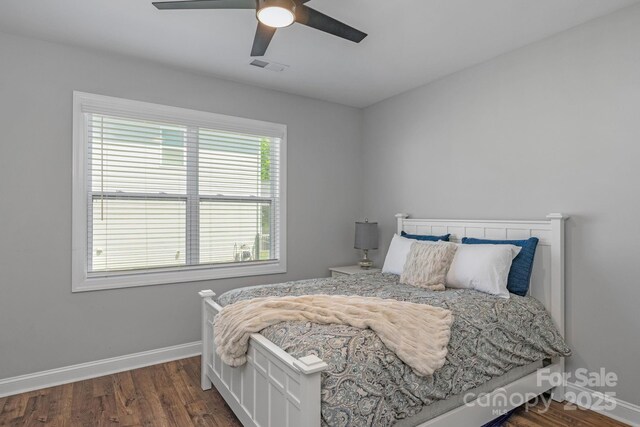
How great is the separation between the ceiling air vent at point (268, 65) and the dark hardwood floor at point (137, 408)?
2696 millimetres

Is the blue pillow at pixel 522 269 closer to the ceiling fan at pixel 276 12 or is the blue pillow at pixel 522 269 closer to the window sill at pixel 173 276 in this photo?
the ceiling fan at pixel 276 12

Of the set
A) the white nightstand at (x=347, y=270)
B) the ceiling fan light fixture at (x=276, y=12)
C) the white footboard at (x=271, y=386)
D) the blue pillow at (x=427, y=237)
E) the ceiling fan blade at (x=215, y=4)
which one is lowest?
the white footboard at (x=271, y=386)

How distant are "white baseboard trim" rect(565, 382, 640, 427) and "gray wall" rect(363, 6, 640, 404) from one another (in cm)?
7

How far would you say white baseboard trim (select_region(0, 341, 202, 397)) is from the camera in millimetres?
2674

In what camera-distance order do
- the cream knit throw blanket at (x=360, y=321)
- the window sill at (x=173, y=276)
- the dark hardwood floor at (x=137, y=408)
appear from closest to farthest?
the cream knit throw blanket at (x=360, y=321), the dark hardwood floor at (x=137, y=408), the window sill at (x=173, y=276)

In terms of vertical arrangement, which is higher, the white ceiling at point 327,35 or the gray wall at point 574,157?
the white ceiling at point 327,35

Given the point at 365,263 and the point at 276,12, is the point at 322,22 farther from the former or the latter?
the point at 365,263

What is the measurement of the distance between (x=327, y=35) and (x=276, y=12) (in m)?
1.00

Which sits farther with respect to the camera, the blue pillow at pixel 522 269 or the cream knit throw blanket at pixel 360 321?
the blue pillow at pixel 522 269

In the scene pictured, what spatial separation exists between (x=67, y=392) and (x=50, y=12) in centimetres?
268

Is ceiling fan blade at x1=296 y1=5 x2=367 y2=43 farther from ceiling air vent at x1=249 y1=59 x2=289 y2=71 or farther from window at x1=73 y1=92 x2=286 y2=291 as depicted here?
window at x1=73 y1=92 x2=286 y2=291

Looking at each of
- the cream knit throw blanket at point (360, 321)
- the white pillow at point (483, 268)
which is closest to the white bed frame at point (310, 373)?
the cream knit throw blanket at point (360, 321)

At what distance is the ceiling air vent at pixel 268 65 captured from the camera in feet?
10.5

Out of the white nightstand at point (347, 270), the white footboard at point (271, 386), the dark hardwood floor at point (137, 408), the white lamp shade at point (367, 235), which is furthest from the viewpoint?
the white lamp shade at point (367, 235)
